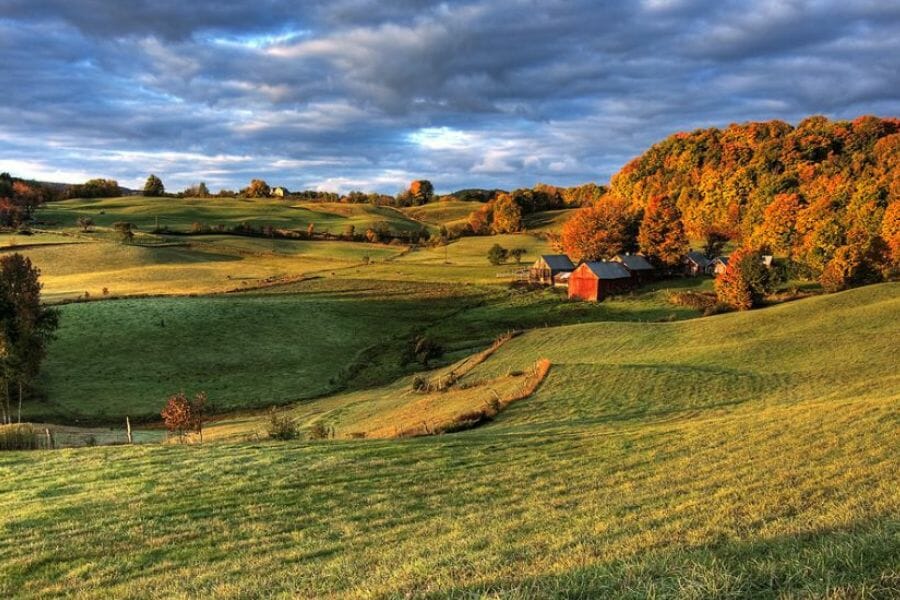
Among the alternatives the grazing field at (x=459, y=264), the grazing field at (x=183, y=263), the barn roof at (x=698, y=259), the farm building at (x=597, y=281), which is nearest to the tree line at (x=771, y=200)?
the barn roof at (x=698, y=259)

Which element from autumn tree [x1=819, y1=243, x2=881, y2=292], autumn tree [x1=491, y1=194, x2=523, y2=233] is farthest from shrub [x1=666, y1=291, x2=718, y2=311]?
autumn tree [x1=491, y1=194, x2=523, y2=233]

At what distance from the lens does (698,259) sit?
90.8 m

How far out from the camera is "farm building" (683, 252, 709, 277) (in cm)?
8888

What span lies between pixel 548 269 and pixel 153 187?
Answer: 153m

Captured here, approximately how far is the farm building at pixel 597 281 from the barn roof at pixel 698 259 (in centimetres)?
1599

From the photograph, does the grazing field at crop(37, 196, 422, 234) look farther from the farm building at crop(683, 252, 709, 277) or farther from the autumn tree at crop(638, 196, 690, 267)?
the farm building at crop(683, 252, 709, 277)

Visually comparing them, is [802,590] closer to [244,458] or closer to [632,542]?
[632,542]

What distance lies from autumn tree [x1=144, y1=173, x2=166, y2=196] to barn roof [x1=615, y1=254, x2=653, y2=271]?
161253 millimetres

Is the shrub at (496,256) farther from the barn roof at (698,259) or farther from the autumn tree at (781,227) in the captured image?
the autumn tree at (781,227)

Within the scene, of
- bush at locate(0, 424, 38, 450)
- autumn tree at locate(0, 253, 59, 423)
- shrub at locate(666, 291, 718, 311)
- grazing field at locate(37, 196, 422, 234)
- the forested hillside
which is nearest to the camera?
bush at locate(0, 424, 38, 450)

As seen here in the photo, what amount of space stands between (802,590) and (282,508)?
10719 mm

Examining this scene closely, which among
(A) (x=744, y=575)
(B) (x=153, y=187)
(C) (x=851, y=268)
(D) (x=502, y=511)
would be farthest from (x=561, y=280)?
(B) (x=153, y=187)

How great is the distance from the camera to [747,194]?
123 metres

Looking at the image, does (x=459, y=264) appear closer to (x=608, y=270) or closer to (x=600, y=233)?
(x=600, y=233)
